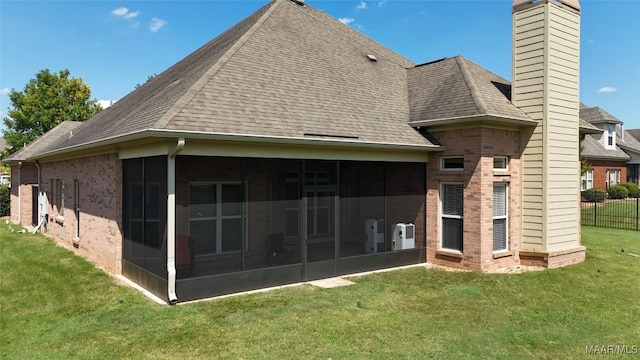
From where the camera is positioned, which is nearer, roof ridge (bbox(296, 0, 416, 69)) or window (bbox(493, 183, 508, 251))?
window (bbox(493, 183, 508, 251))

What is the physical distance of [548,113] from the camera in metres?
10.8

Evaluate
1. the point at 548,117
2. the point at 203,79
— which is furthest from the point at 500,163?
the point at 203,79

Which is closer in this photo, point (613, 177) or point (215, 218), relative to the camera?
point (215, 218)

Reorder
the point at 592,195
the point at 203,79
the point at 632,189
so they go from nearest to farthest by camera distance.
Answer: the point at 203,79 → the point at 592,195 → the point at 632,189

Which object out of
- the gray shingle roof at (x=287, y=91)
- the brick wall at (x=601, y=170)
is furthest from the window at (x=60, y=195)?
the brick wall at (x=601, y=170)

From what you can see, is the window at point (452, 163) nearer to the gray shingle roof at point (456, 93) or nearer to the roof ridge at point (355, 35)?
the gray shingle roof at point (456, 93)

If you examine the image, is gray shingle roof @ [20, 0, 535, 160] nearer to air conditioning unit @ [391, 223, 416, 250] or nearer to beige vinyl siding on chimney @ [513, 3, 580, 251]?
beige vinyl siding on chimney @ [513, 3, 580, 251]

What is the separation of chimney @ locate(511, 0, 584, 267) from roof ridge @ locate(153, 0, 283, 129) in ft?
23.8

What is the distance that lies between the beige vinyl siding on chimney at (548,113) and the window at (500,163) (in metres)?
0.55

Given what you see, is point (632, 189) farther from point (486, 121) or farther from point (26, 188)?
point (26, 188)

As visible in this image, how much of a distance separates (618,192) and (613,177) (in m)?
2.90

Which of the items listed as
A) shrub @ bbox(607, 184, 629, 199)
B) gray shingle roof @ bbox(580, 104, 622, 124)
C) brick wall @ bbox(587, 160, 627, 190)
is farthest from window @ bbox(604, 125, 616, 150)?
shrub @ bbox(607, 184, 629, 199)

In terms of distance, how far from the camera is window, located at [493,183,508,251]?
10875mm

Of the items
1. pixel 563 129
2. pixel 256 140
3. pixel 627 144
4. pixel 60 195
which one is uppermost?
pixel 627 144
